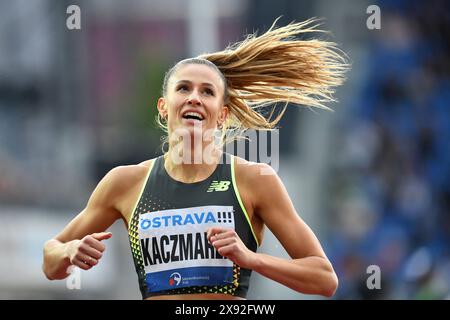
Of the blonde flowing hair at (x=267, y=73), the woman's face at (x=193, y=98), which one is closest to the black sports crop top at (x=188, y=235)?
the woman's face at (x=193, y=98)

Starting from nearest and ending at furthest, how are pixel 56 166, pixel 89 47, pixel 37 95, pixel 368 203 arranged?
pixel 368 203
pixel 56 166
pixel 37 95
pixel 89 47

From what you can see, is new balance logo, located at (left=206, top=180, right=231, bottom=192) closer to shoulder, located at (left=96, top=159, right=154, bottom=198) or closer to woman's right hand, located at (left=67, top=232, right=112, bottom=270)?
shoulder, located at (left=96, top=159, right=154, bottom=198)

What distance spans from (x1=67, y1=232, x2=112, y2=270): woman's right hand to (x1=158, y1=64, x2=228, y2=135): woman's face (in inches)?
29.0

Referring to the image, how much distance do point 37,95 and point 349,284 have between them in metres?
5.58

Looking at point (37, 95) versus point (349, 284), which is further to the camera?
point (37, 95)

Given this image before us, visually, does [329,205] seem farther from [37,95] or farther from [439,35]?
[37,95]

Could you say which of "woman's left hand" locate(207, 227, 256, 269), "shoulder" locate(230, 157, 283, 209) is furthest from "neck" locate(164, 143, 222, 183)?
"woman's left hand" locate(207, 227, 256, 269)

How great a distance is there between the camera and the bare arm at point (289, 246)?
4.64 m

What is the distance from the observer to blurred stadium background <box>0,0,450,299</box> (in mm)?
11203

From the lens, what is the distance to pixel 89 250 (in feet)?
14.5

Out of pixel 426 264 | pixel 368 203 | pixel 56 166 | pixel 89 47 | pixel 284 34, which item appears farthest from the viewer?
pixel 89 47

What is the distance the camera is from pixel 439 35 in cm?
1217

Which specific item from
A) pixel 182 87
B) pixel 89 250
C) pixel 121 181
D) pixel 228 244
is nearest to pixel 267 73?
pixel 182 87

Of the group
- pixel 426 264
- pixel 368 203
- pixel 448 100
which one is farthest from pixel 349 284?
pixel 448 100
